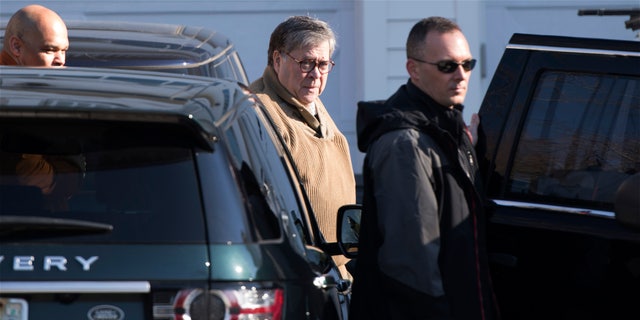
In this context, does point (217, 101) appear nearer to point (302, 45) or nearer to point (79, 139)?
point (79, 139)

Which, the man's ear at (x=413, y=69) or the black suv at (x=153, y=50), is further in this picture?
the black suv at (x=153, y=50)

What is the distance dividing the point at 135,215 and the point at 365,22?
8059 millimetres

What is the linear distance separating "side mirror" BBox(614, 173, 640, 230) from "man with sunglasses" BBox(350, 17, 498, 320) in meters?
0.40

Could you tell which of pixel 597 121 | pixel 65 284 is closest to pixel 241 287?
pixel 65 284

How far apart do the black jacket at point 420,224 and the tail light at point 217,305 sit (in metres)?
0.65

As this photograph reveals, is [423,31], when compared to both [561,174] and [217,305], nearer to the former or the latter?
[561,174]

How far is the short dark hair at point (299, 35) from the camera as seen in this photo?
4.91 m

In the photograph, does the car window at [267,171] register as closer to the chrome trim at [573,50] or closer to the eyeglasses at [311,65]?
the chrome trim at [573,50]

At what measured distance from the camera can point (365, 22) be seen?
10.7m

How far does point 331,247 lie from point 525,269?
562mm

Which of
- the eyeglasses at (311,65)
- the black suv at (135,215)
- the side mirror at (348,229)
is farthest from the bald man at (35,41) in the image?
the black suv at (135,215)

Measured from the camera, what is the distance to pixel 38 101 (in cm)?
282

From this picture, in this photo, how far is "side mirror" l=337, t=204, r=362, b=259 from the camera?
12.5 feet

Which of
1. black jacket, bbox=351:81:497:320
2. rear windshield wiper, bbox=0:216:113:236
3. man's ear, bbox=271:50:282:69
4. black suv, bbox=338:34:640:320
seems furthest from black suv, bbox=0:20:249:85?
rear windshield wiper, bbox=0:216:113:236
